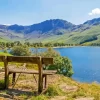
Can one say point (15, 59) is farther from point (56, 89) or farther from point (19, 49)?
point (19, 49)

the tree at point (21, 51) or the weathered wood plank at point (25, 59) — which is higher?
the weathered wood plank at point (25, 59)

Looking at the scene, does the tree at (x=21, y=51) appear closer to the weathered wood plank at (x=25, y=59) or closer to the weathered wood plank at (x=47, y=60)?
the weathered wood plank at (x=25, y=59)

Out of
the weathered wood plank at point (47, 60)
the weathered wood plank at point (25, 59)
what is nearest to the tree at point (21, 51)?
the weathered wood plank at point (25, 59)

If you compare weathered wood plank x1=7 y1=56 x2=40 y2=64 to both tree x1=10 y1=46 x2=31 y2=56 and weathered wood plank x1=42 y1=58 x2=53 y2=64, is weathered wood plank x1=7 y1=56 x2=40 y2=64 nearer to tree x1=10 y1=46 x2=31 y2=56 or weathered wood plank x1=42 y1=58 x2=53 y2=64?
weathered wood plank x1=42 y1=58 x2=53 y2=64

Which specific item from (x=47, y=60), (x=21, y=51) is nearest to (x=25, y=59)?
(x=47, y=60)

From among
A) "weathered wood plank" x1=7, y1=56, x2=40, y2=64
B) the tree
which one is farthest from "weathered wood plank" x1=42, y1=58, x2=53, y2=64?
the tree

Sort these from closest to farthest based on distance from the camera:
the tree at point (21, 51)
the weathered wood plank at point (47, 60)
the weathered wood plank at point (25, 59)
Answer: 1. the weathered wood plank at point (47, 60)
2. the weathered wood plank at point (25, 59)
3. the tree at point (21, 51)

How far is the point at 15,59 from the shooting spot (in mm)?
13828

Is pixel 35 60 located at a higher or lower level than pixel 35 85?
higher

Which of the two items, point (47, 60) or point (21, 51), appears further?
point (21, 51)

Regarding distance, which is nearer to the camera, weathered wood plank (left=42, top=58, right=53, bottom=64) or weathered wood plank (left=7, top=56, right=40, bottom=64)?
weathered wood plank (left=42, top=58, right=53, bottom=64)

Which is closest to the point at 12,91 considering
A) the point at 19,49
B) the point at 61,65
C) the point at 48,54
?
the point at 61,65

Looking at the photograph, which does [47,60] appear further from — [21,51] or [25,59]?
[21,51]

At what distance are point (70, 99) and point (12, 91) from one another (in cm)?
374
